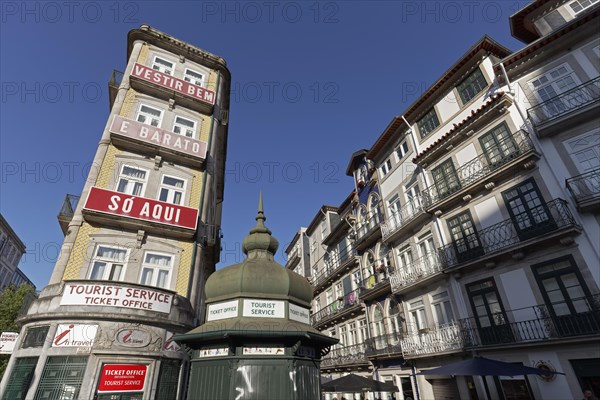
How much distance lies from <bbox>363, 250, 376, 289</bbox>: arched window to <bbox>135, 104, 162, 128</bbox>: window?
1789 cm

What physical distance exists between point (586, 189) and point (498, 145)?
438 cm

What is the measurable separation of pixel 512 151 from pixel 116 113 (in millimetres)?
20575

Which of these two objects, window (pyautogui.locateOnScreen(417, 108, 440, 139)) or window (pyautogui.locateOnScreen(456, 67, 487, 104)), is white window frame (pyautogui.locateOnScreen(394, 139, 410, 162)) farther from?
window (pyautogui.locateOnScreen(456, 67, 487, 104))

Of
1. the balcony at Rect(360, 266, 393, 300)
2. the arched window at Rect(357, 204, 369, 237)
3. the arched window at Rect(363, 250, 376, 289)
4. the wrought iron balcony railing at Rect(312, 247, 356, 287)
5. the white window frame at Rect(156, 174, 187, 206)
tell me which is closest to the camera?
the white window frame at Rect(156, 174, 187, 206)

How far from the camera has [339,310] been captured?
28031 mm

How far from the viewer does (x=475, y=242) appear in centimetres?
1588

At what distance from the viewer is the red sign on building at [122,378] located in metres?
11.1

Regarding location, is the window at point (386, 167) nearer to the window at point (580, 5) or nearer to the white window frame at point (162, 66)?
the window at point (580, 5)

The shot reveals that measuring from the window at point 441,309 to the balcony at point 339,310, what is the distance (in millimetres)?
7824

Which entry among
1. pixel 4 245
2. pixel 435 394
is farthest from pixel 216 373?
pixel 4 245

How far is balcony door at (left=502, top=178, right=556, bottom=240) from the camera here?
42.9 ft

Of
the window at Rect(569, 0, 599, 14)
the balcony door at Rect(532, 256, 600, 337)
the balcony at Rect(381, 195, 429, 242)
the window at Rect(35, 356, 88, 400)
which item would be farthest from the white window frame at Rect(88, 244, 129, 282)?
the window at Rect(569, 0, 599, 14)

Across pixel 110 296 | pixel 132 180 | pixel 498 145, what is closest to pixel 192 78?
pixel 132 180

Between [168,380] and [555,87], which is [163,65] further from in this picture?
[555,87]
